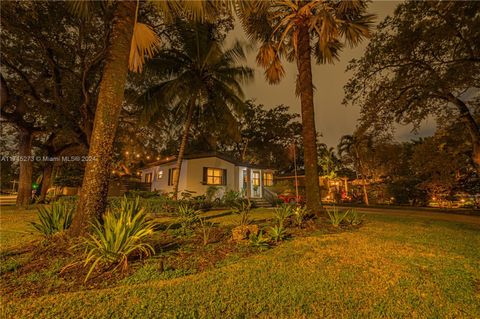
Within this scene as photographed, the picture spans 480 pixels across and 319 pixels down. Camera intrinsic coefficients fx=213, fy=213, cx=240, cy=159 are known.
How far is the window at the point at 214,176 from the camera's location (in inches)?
614

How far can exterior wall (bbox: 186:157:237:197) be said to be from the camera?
14961mm

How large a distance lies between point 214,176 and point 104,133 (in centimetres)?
1209

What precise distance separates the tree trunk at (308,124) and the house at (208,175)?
7.50 metres

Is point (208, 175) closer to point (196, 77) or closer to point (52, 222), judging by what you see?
point (196, 77)

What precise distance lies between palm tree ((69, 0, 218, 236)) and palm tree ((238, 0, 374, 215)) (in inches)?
121

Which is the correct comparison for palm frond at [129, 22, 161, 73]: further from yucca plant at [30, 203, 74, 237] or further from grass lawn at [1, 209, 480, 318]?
grass lawn at [1, 209, 480, 318]

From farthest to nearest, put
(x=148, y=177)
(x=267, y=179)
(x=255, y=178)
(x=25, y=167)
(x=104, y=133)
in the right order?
(x=148, y=177), (x=267, y=179), (x=255, y=178), (x=25, y=167), (x=104, y=133)

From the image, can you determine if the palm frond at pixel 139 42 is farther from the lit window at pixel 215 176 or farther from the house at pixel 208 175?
the lit window at pixel 215 176

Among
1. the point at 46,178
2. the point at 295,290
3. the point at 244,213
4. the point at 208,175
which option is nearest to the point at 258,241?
the point at 244,213

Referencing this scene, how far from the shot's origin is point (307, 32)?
7.57 meters

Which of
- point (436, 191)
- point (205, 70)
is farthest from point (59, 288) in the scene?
point (436, 191)

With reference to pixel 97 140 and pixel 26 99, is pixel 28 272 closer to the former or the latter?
pixel 97 140

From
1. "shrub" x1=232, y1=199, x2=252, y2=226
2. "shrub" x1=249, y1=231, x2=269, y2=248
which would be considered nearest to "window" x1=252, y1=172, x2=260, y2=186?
"shrub" x1=232, y1=199, x2=252, y2=226

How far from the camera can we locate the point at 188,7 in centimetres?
449
